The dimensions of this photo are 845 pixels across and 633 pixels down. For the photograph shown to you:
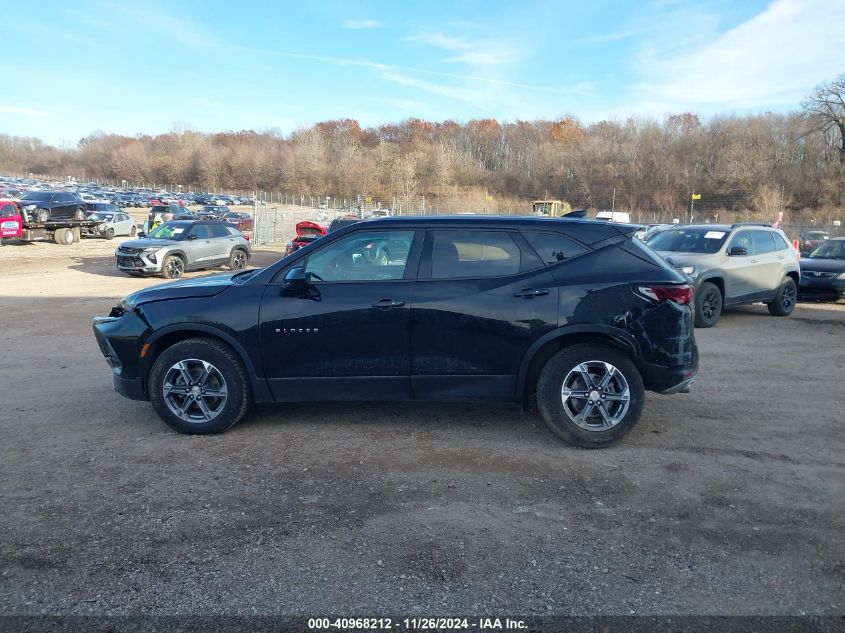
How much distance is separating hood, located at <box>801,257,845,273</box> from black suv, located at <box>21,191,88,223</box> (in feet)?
86.9

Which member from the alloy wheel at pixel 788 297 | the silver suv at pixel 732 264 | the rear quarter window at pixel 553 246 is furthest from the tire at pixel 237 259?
the rear quarter window at pixel 553 246

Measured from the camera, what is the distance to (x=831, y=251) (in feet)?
53.3

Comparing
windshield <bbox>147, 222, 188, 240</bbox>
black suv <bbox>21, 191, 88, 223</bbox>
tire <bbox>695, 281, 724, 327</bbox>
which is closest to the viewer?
tire <bbox>695, 281, 724, 327</bbox>

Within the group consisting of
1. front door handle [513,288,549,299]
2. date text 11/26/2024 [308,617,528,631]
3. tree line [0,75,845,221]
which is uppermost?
tree line [0,75,845,221]

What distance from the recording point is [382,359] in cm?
514

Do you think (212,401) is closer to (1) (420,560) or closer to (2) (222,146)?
(1) (420,560)

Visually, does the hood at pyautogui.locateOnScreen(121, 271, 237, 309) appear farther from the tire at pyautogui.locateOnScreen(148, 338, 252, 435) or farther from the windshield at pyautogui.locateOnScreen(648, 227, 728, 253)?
the windshield at pyautogui.locateOnScreen(648, 227, 728, 253)

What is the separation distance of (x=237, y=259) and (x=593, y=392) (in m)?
17.1

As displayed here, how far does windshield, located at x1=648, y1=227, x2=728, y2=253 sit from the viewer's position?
11.8 m

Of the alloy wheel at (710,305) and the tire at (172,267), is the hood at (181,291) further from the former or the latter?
→ the tire at (172,267)

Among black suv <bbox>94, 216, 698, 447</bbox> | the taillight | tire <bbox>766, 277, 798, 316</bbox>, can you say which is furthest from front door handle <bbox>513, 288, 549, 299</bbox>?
tire <bbox>766, 277, 798, 316</bbox>

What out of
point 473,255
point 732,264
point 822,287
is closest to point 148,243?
point 732,264

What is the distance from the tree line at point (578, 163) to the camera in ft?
210

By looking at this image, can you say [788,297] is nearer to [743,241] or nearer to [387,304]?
[743,241]
